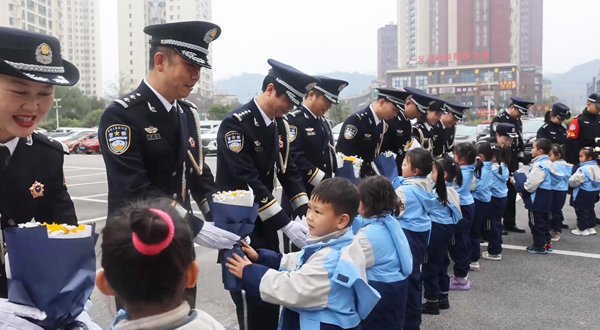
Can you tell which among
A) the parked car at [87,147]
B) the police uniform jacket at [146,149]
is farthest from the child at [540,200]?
the parked car at [87,147]

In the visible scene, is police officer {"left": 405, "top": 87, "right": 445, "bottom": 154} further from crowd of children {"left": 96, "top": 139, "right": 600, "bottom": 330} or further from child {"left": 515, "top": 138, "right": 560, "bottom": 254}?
child {"left": 515, "top": 138, "right": 560, "bottom": 254}

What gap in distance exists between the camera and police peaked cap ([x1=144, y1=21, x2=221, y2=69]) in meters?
2.75

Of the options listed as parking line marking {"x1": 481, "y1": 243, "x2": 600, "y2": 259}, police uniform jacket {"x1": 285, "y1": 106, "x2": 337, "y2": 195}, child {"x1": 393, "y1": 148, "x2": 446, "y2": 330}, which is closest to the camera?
child {"x1": 393, "y1": 148, "x2": 446, "y2": 330}

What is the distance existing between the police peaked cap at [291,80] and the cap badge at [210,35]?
0.63m

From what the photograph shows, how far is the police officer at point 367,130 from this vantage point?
547 centimetres

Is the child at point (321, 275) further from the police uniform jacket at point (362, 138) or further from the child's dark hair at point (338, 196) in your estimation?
the police uniform jacket at point (362, 138)

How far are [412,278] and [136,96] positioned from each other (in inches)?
93.0

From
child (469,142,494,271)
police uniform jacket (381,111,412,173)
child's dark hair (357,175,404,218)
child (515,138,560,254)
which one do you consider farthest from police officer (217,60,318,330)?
child (515,138,560,254)

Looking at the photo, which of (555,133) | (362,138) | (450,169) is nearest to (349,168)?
(362,138)

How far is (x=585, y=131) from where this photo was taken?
884cm

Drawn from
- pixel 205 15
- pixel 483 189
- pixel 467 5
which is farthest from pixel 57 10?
pixel 483 189

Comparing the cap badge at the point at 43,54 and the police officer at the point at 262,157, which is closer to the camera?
the cap badge at the point at 43,54

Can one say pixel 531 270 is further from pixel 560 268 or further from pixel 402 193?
pixel 402 193

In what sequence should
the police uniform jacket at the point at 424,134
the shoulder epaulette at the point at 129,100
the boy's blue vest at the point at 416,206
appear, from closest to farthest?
the shoulder epaulette at the point at 129,100, the boy's blue vest at the point at 416,206, the police uniform jacket at the point at 424,134
